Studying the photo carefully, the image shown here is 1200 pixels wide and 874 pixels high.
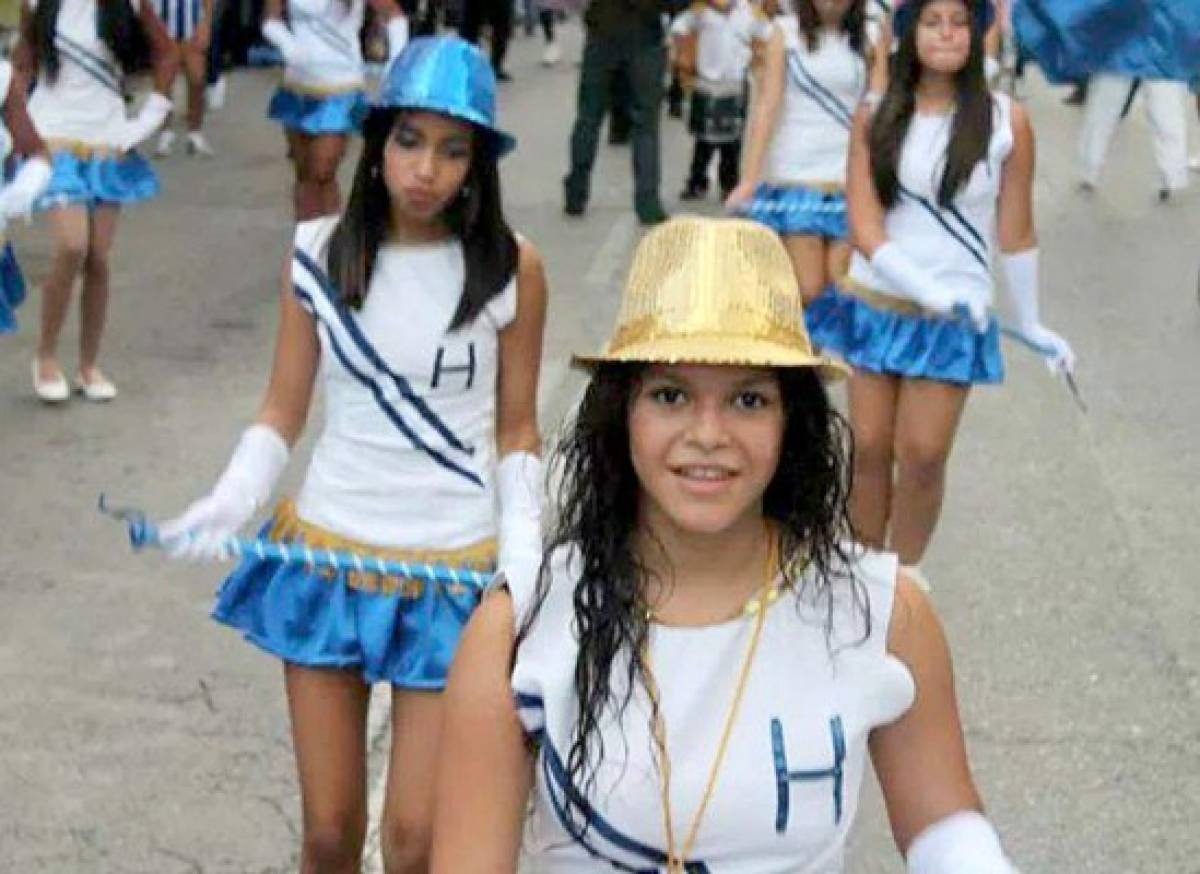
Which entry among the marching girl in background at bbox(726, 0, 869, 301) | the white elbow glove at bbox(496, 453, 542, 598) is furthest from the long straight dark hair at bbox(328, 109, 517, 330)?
the marching girl in background at bbox(726, 0, 869, 301)

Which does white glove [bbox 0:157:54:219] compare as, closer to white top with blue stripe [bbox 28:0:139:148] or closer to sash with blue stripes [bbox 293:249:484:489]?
white top with blue stripe [bbox 28:0:139:148]

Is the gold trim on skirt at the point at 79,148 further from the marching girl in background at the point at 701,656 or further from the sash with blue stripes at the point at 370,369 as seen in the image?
the marching girl in background at the point at 701,656

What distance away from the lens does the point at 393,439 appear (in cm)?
383

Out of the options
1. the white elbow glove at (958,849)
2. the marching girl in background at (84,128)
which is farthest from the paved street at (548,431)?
the white elbow glove at (958,849)

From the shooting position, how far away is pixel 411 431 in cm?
384

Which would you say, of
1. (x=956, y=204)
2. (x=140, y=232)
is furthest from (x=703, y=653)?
(x=140, y=232)

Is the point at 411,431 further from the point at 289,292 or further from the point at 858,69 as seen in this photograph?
the point at 858,69

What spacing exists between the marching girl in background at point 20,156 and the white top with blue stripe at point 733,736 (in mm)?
4499

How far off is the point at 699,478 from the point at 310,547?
1.59 metres

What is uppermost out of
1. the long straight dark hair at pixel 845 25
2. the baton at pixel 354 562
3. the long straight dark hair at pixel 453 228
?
the long straight dark hair at pixel 453 228

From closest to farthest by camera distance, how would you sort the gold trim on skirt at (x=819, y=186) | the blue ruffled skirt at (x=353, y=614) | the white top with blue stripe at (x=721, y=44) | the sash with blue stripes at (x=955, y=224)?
1. the blue ruffled skirt at (x=353, y=614)
2. the sash with blue stripes at (x=955, y=224)
3. the gold trim on skirt at (x=819, y=186)
4. the white top with blue stripe at (x=721, y=44)

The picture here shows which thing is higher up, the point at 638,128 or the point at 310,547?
the point at 310,547

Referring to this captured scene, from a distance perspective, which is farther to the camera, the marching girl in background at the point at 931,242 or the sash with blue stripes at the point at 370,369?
the marching girl in background at the point at 931,242

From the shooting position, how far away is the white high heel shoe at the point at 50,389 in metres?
8.27
